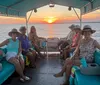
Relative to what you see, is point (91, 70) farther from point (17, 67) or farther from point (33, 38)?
point (33, 38)

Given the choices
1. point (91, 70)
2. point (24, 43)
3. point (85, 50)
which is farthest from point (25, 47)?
point (91, 70)

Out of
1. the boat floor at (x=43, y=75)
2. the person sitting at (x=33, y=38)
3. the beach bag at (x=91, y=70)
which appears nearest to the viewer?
the beach bag at (x=91, y=70)

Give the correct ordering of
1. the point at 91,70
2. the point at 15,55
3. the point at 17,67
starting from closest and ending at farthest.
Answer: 1. the point at 91,70
2. the point at 17,67
3. the point at 15,55

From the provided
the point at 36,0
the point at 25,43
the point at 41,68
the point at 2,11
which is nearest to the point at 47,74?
the point at 41,68

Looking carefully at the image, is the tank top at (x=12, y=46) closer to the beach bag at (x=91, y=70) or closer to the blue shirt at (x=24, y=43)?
the blue shirt at (x=24, y=43)

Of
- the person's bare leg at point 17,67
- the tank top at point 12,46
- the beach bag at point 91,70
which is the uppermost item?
the tank top at point 12,46

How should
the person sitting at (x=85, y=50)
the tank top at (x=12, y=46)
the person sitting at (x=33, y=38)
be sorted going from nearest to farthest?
1. the person sitting at (x=85, y=50)
2. the tank top at (x=12, y=46)
3. the person sitting at (x=33, y=38)

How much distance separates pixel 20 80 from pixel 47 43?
4063 mm

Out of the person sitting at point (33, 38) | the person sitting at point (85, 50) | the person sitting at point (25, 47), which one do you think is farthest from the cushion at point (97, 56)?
the person sitting at point (33, 38)

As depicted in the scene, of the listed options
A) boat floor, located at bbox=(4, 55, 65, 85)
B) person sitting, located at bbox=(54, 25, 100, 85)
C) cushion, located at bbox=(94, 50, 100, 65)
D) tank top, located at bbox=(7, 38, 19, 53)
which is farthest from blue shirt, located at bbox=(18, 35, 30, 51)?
cushion, located at bbox=(94, 50, 100, 65)

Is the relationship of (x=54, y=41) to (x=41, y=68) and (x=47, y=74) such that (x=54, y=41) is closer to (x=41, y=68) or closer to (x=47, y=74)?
(x=41, y=68)

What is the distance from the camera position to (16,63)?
16.2 ft

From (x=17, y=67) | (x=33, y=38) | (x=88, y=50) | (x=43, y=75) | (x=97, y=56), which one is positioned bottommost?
(x=43, y=75)

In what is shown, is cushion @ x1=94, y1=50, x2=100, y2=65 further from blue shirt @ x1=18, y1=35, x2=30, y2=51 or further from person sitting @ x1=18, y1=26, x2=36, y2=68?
blue shirt @ x1=18, y1=35, x2=30, y2=51
